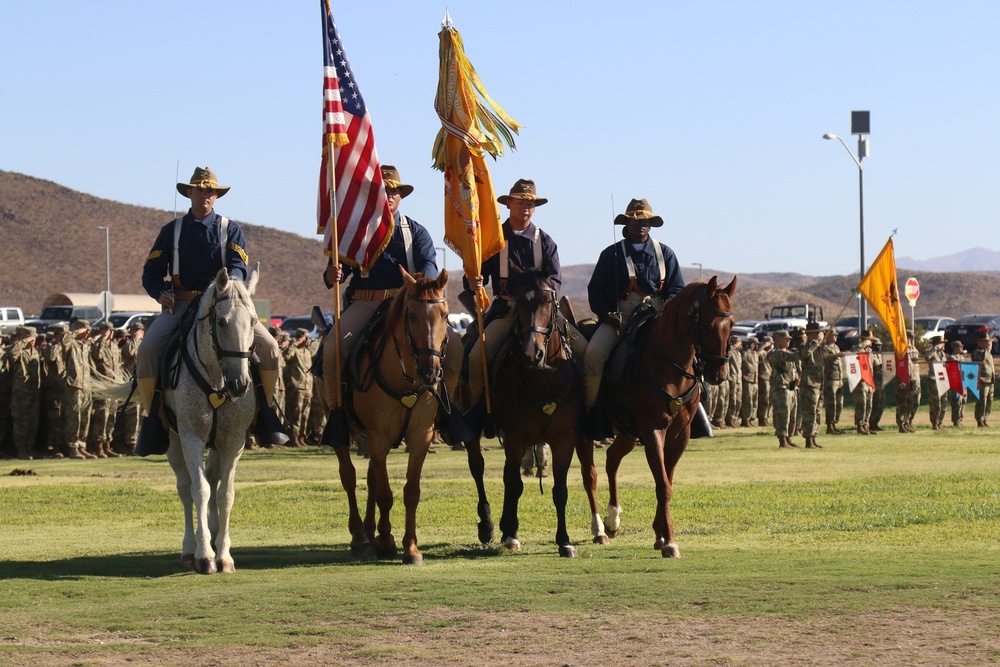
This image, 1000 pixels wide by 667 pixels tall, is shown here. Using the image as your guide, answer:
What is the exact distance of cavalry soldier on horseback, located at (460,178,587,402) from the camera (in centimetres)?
1288

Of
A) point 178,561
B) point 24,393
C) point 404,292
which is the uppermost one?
point 404,292

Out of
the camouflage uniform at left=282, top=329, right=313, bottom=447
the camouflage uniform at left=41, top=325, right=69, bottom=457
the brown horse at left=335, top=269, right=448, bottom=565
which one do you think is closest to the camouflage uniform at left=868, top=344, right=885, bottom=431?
the camouflage uniform at left=282, top=329, right=313, bottom=447

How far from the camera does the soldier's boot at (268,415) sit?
1143cm

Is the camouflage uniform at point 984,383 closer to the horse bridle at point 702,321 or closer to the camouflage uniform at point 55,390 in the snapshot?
the camouflage uniform at point 55,390

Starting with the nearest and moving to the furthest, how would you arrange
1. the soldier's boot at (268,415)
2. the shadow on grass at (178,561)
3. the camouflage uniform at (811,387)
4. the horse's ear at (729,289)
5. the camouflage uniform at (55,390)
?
1. the shadow on grass at (178,561)
2. the soldier's boot at (268,415)
3. the horse's ear at (729,289)
4. the camouflage uniform at (55,390)
5. the camouflage uniform at (811,387)

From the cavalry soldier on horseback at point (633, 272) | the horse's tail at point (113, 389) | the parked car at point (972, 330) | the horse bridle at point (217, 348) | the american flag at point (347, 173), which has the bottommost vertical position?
the horse's tail at point (113, 389)

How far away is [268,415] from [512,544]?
2.41 metres

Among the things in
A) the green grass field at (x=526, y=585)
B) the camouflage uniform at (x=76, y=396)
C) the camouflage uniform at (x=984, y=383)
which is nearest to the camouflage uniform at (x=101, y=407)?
the camouflage uniform at (x=76, y=396)

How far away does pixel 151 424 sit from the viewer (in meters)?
11.4

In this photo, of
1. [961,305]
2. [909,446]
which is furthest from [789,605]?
[961,305]

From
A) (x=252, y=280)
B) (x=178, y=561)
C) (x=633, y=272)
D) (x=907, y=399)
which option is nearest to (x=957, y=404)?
(x=907, y=399)

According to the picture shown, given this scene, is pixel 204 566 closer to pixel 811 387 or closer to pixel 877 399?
pixel 811 387

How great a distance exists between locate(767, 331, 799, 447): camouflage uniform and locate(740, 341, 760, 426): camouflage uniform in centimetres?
552

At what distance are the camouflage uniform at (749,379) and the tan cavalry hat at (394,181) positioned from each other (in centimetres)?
2193
